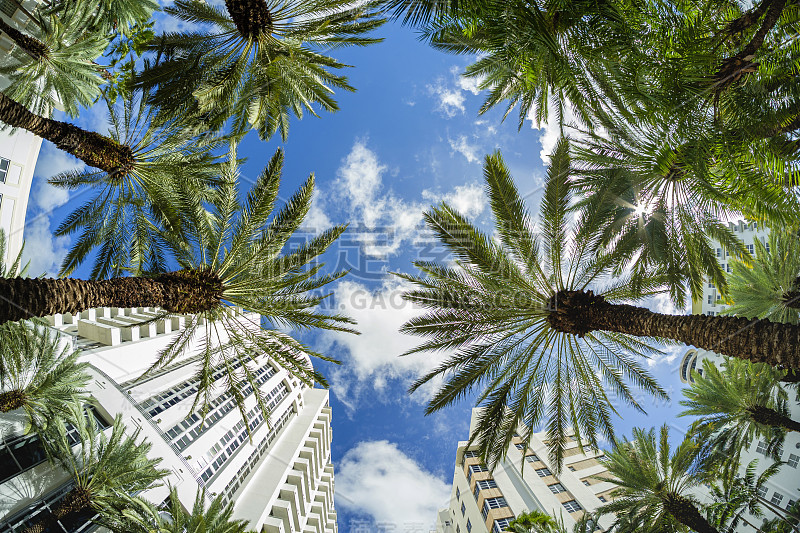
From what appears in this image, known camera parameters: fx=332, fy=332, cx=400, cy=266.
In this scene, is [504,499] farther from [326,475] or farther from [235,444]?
[326,475]

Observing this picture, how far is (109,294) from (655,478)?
18073 millimetres

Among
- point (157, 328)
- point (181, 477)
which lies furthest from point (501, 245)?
point (157, 328)

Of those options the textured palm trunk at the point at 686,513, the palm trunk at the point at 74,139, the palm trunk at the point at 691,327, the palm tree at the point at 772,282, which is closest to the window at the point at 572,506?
the textured palm trunk at the point at 686,513

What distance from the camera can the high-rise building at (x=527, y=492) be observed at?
27.1 meters

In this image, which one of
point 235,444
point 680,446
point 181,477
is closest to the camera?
point 680,446

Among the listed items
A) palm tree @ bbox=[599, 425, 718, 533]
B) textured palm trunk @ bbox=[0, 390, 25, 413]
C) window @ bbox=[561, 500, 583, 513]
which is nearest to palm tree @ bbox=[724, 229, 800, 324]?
palm tree @ bbox=[599, 425, 718, 533]

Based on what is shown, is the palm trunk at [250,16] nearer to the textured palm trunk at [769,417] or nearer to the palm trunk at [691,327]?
the palm trunk at [691,327]

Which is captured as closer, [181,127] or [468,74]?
[181,127]

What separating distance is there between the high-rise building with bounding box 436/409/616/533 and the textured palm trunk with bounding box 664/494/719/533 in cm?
1424

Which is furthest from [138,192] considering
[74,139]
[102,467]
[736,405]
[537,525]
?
[736,405]

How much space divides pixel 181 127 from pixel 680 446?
2099cm

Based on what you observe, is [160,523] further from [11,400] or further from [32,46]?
[32,46]

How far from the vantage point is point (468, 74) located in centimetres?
1061

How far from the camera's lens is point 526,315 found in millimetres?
7840
